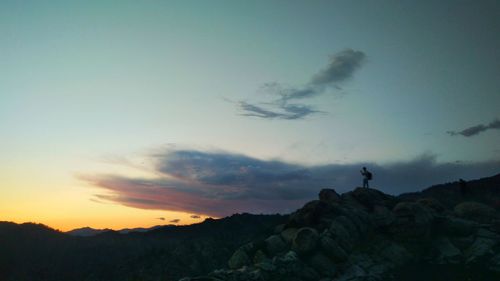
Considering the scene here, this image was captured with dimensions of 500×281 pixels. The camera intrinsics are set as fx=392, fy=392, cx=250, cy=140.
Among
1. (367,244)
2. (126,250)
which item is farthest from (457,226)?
(126,250)

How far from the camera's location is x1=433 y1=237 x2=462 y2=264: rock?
3766cm

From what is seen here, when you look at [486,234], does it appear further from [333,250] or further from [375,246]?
[333,250]

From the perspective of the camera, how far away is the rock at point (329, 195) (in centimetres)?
4944

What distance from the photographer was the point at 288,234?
4269 centimetres

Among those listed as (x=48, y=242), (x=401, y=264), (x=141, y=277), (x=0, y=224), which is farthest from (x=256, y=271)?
(x=0, y=224)

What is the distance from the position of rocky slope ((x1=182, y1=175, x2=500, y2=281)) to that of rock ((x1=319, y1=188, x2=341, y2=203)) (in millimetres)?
945

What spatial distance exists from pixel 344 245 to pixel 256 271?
10.8m

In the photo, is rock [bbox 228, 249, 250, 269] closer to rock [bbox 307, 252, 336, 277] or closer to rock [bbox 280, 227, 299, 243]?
rock [bbox 280, 227, 299, 243]

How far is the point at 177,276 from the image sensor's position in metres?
51.1

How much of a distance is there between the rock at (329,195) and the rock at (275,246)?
1026cm

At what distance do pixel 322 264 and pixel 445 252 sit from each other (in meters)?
13.0

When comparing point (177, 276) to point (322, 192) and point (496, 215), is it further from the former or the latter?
point (496, 215)

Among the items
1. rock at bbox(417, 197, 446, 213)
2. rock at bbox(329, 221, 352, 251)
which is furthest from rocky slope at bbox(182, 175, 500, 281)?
rock at bbox(417, 197, 446, 213)

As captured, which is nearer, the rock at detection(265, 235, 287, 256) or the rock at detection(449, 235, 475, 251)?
the rock at detection(449, 235, 475, 251)
